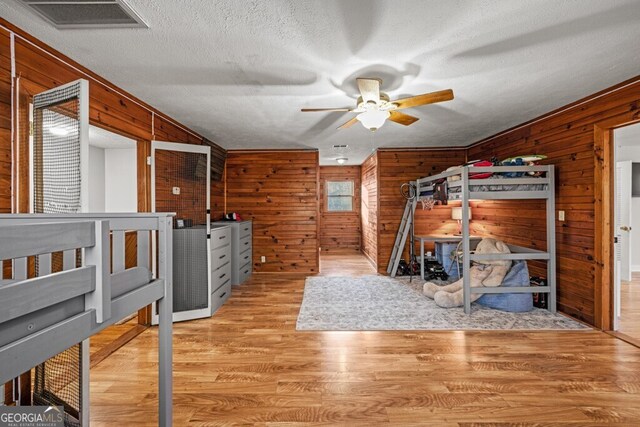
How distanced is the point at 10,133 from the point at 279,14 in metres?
1.78

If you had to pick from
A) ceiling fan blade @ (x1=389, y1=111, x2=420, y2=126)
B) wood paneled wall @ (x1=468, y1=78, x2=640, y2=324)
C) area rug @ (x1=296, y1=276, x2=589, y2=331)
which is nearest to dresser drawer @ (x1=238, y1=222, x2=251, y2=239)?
area rug @ (x1=296, y1=276, x2=589, y2=331)

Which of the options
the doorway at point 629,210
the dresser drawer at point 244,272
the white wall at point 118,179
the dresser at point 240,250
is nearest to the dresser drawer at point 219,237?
the dresser at point 240,250

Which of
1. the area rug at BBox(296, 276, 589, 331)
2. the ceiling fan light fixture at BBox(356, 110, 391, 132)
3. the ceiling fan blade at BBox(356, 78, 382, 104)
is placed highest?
the ceiling fan blade at BBox(356, 78, 382, 104)

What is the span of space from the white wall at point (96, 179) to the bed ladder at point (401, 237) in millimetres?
4852

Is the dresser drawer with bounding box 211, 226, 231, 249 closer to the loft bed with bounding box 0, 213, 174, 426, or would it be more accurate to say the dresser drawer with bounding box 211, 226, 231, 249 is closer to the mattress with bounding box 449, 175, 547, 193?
the loft bed with bounding box 0, 213, 174, 426

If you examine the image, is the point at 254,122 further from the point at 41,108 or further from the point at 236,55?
the point at 41,108

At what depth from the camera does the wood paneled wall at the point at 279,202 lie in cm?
564

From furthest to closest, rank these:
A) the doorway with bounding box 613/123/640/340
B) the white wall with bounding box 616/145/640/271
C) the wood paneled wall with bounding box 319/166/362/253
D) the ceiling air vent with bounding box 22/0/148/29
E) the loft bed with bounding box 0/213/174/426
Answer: the wood paneled wall with bounding box 319/166/362/253
the white wall with bounding box 616/145/640/271
the doorway with bounding box 613/123/640/340
the ceiling air vent with bounding box 22/0/148/29
the loft bed with bounding box 0/213/174/426

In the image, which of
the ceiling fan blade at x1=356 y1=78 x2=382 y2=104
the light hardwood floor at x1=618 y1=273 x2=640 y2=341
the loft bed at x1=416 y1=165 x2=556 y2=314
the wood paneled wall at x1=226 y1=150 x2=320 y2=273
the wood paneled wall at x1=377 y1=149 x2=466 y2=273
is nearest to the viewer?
the ceiling fan blade at x1=356 y1=78 x2=382 y2=104

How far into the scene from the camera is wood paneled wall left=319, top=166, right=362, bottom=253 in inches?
328

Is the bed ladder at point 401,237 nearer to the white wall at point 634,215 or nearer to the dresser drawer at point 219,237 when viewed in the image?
the dresser drawer at point 219,237

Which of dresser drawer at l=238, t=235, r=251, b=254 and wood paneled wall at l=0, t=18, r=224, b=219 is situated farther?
dresser drawer at l=238, t=235, r=251, b=254

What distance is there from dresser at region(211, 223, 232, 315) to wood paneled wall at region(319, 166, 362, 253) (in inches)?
176

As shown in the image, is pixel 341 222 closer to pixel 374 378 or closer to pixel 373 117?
pixel 373 117
